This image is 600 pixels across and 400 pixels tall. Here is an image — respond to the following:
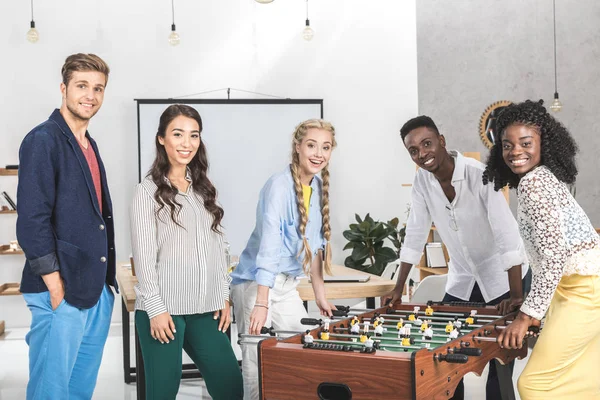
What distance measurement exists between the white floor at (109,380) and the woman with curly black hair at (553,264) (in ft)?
5.71

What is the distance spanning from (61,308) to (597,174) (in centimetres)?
776

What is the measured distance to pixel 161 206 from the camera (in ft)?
8.45

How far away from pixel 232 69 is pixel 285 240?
455 cm

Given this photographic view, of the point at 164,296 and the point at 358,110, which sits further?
the point at 358,110

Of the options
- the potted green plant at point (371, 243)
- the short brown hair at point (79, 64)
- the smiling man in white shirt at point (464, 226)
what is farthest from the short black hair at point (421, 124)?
the potted green plant at point (371, 243)

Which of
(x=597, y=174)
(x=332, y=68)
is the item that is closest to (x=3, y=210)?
(x=332, y=68)

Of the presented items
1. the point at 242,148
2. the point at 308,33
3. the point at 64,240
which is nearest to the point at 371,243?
the point at 242,148

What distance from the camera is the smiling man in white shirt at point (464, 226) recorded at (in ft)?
10.1

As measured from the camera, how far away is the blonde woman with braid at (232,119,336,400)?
9.37ft

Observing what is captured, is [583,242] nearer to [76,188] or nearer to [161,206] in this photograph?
[161,206]

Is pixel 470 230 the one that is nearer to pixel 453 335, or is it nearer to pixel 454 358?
pixel 453 335

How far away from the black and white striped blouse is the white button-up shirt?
116 centimetres

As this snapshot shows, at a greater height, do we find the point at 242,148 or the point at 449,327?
the point at 242,148

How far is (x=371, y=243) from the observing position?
7.02 m
